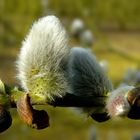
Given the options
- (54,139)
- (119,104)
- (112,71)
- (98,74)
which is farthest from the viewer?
(112,71)

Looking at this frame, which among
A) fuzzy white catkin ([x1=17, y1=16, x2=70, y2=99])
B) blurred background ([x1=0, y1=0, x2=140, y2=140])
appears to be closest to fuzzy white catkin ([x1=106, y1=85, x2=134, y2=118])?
fuzzy white catkin ([x1=17, y1=16, x2=70, y2=99])

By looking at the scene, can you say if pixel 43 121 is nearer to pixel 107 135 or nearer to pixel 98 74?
pixel 98 74

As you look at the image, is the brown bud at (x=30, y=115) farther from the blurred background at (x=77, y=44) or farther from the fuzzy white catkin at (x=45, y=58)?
the blurred background at (x=77, y=44)

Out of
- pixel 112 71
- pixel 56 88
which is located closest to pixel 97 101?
pixel 56 88

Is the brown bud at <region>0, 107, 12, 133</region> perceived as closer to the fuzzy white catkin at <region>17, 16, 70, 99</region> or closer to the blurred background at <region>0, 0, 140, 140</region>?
the fuzzy white catkin at <region>17, 16, 70, 99</region>

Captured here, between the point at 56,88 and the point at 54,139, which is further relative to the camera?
the point at 54,139

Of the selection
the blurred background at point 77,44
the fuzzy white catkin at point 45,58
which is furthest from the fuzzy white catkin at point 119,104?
the blurred background at point 77,44
